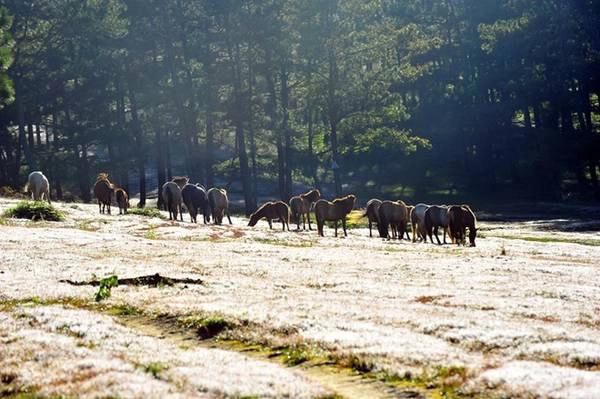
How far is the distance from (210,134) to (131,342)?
2840 inches

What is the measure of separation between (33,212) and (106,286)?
29.2 meters

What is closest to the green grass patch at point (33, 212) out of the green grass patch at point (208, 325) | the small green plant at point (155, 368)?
the green grass patch at point (208, 325)

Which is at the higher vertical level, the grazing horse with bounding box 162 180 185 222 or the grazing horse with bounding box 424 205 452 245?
the grazing horse with bounding box 162 180 185 222

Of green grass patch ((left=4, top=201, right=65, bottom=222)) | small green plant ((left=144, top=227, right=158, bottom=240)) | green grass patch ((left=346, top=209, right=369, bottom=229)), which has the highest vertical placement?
green grass patch ((left=4, top=201, right=65, bottom=222))

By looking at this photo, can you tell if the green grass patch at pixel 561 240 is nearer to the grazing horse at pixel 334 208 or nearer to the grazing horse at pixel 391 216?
the grazing horse at pixel 391 216

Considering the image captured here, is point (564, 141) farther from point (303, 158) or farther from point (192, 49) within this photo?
point (192, 49)

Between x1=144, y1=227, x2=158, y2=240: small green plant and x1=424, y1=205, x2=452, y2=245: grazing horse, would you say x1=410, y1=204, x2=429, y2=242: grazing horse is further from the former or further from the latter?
x1=144, y1=227, x2=158, y2=240: small green plant

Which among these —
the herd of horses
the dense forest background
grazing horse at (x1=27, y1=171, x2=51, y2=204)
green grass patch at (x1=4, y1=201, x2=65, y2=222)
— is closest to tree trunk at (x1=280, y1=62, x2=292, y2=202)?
the dense forest background

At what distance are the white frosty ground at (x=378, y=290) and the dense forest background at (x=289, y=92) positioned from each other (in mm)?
26067

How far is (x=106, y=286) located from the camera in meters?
26.4

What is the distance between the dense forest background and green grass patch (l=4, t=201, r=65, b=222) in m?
11.3

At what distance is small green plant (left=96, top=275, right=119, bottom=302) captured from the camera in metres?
25.2

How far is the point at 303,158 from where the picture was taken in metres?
94.4

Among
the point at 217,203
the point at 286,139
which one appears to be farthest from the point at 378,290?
the point at 286,139
